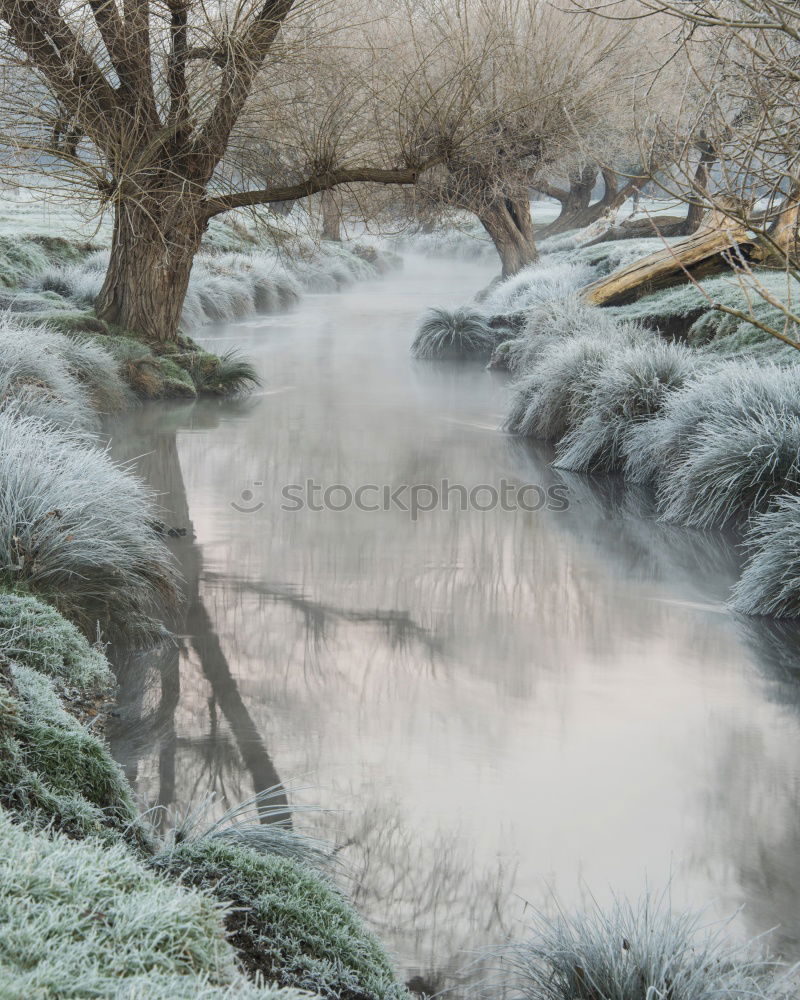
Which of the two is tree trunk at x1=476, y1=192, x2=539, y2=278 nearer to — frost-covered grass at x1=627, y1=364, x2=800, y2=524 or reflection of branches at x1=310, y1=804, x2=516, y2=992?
frost-covered grass at x1=627, y1=364, x2=800, y2=524

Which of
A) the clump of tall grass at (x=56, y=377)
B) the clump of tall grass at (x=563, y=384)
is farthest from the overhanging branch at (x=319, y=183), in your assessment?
the clump of tall grass at (x=563, y=384)

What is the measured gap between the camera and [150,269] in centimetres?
910

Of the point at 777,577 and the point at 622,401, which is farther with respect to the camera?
the point at 622,401

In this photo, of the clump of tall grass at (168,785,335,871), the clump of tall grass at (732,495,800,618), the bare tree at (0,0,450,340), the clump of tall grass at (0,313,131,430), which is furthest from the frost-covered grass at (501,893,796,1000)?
the bare tree at (0,0,450,340)

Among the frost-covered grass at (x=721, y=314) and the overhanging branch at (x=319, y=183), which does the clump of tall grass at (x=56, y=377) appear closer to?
the overhanging branch at (x=319, y=183)

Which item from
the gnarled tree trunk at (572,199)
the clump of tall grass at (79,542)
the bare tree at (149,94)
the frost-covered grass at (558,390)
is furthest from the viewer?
the gnarled tree trunk at (572,199)

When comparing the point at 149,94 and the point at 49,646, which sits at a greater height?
the point at 149,94

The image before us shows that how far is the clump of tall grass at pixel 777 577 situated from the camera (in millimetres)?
4156

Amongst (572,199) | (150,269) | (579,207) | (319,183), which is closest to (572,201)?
(572,199)

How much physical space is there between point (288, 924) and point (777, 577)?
298 cm

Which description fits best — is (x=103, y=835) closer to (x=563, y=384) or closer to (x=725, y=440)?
(x=725, y=440)

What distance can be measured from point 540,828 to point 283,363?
1035cm

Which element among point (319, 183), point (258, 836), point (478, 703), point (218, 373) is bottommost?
point (258, 836)

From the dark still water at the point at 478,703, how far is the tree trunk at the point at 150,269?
291cm
